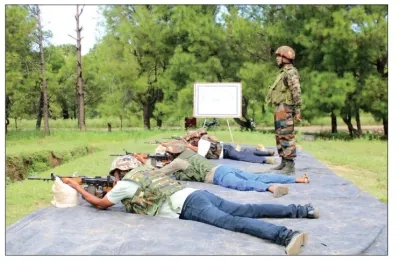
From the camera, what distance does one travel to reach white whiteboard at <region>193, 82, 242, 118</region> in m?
9.88

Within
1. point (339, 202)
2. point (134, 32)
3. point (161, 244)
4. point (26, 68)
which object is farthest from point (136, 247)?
point (134, 32)

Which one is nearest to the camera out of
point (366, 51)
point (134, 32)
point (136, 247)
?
point (136, 247)

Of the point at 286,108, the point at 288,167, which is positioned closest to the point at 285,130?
the point at 286,108

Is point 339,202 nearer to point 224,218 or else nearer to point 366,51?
point 224,218

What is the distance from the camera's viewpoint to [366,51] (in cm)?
1073

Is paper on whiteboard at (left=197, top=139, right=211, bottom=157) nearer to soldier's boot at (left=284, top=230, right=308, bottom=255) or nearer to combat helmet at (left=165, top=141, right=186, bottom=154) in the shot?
combat helmet at (left=165, top=141, right=186, bottom=154)

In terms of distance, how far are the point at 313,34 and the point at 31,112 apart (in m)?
6.72

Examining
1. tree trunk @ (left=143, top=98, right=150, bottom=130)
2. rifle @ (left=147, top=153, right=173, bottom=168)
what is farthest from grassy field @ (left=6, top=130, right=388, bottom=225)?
rifle @ (left=147, top=153, right=173, bottom=168)

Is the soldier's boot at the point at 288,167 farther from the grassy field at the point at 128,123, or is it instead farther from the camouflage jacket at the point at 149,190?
the grassy field at the point at 128,123

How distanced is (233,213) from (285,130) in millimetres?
2505

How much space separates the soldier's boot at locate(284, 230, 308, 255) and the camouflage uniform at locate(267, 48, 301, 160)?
9.28 ft

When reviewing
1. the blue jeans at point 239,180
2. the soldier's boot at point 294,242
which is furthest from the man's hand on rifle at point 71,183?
the soldier's boot at point 294,242

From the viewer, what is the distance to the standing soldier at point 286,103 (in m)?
5.71
